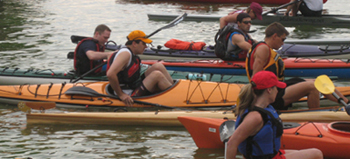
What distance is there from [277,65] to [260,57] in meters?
0.26

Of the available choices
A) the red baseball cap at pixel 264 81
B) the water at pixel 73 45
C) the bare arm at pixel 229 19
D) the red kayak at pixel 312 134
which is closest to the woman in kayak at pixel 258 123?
the red baseball cap at pixel 264 81

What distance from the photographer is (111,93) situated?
562 cm

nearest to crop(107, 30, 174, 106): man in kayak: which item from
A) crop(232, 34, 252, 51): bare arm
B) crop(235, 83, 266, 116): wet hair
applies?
crop(232, 34, 252, 51): bare arm

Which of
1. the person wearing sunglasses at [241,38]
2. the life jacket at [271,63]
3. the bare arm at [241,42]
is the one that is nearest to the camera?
the life jacket at [271,63]

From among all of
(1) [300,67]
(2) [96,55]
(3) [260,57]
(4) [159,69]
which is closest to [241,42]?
(1) [300,67]

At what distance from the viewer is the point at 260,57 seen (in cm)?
427

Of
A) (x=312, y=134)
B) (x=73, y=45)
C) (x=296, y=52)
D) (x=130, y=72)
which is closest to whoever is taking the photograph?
(x=312, y=134)

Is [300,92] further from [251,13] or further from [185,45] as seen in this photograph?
[185,45]

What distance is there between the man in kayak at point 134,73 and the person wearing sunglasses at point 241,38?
1231 mm

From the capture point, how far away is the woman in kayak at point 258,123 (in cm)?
276

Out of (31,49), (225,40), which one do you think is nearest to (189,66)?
(225,40)

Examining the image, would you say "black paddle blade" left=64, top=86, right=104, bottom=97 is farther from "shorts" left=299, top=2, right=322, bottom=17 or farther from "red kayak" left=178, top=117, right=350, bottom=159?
"shorts" left=299, top=2, right=322, bottom=17

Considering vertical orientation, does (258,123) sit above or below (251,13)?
below

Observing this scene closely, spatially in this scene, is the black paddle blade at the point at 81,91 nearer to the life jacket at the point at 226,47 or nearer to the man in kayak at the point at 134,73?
the man in kayak at the point at 134,73
